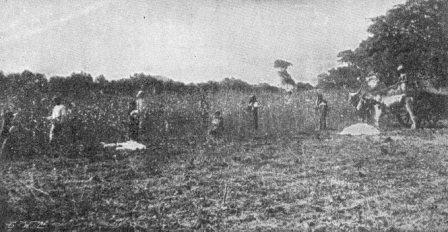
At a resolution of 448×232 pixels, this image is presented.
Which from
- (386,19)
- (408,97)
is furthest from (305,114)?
(386,19)

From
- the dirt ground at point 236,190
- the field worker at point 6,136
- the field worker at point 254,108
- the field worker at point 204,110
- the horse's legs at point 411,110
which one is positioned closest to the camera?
the dirt ground at point 236,190

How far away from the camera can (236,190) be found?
8148 millimetres

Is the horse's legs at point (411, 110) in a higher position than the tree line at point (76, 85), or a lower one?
lower

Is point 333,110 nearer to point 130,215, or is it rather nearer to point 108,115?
point 108,115

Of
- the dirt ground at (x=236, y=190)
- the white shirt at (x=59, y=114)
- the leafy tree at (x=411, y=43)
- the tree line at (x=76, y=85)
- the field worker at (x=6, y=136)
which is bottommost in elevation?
the dirt ground at (x=236, y=190)

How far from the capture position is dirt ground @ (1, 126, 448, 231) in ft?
20.7

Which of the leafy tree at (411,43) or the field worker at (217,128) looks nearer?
the field worker at (217,128)

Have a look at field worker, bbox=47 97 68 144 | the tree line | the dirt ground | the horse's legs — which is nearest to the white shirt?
field worker, bbox=47 97 68 144

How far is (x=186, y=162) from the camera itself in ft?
37.2

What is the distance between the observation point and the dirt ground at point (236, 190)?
20.7 ft

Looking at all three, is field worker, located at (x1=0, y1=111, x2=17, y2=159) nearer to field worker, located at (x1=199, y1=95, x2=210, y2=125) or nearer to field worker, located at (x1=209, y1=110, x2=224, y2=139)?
field worker, located at (x1=209, y1=110, x2=224, y2=139)

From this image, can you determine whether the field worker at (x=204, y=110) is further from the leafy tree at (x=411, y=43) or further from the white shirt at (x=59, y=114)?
the leafy tree at (x=411, y=43)

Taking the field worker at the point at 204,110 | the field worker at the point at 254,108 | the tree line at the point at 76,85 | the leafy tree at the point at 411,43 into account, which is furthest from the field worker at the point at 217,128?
the leafy tree at the point at 411,43

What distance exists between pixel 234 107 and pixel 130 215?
1436 cm
